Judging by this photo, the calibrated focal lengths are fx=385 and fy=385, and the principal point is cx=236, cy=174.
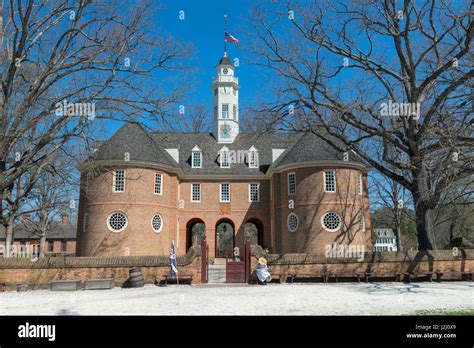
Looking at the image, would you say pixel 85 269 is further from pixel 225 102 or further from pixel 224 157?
pixel 225 102

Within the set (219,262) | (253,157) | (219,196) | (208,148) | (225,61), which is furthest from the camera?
(225,61)

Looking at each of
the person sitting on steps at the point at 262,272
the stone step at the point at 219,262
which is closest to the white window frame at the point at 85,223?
the stone step at the point at 219,262

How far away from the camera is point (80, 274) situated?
18078mm

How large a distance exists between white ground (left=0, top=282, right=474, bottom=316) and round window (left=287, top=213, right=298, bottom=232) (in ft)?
32.3

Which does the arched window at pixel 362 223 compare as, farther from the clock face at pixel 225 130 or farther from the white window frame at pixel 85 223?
the white window frame at pixel 85 223

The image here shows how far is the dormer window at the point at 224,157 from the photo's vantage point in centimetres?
3353

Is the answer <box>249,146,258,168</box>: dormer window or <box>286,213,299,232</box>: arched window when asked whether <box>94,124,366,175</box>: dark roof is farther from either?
<box>286,213,299,232</box>: arched window

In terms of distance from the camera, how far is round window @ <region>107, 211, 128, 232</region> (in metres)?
26.4

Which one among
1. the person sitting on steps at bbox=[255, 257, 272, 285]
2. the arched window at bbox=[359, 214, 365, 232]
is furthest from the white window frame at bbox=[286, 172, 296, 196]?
the person sitting on steps at bbox=[255, 257, 272, 285]

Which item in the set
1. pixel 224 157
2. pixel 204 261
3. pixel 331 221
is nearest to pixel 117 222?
pixel 204 261

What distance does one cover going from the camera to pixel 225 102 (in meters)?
37.9

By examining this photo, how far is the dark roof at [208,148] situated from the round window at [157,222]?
398 cm

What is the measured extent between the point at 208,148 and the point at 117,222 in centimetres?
1176
